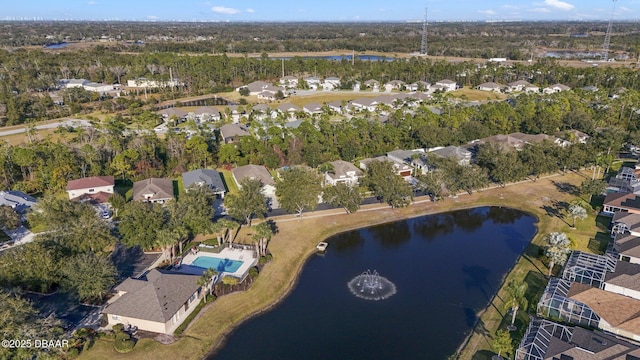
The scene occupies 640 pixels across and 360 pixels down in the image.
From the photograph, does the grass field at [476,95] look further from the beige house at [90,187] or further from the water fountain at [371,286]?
the beige house at [90,187]

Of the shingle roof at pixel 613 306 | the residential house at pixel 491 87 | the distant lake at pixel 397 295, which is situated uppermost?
the residential house at pixel 491 87

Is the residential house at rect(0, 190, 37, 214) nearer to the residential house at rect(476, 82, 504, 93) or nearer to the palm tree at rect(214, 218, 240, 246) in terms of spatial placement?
the palm tree at rect(214, 218, 240, 246)

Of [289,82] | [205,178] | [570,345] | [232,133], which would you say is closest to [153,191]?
[205,178]

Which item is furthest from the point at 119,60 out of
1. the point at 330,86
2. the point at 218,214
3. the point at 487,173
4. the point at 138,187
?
the point at 487,173

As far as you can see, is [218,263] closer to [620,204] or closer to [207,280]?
[207,280]

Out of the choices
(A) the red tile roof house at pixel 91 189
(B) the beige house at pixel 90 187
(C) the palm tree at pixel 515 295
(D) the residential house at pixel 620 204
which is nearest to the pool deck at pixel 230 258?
(A) the red tile roof house at pixel 91 189
